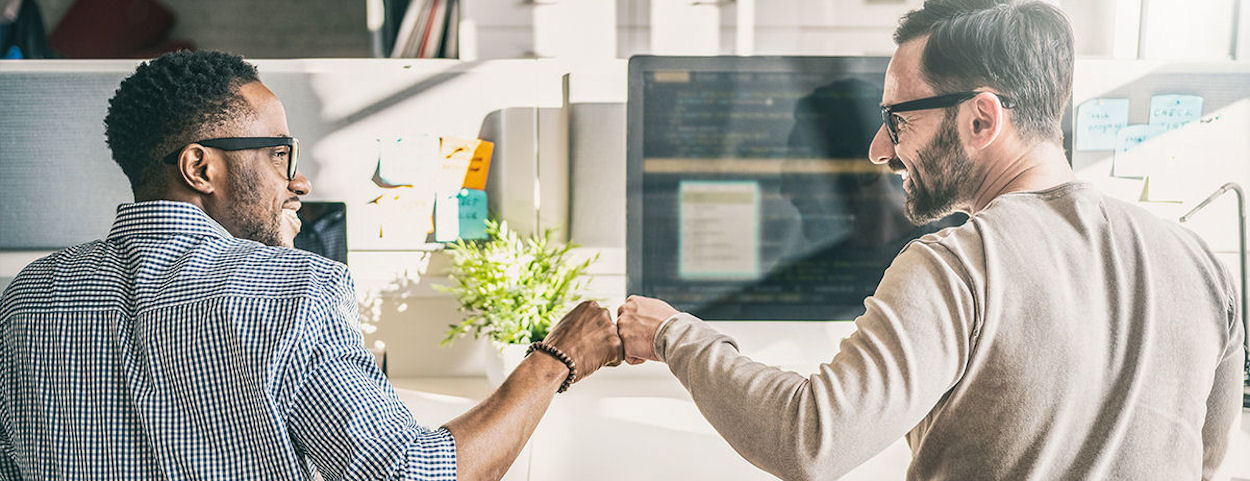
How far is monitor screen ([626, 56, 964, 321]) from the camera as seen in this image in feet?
4.25

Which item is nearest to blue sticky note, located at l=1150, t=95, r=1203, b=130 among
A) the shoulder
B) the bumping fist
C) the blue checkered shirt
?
the bumping fist

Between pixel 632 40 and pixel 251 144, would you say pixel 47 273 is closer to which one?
pixel 251 144

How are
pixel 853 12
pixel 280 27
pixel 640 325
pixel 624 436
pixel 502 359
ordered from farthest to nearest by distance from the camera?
pixel 280 27 → pixel 853 12 → pixel 502 359 → pixel 624 436 → pixel 640 325

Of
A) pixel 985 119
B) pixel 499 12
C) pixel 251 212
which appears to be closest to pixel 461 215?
pixel 499 12

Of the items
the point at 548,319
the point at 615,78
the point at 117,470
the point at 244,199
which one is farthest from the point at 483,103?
the point at 117,470

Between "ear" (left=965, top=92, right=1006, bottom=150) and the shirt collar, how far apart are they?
806 mm

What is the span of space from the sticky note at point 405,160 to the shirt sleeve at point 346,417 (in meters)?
0.71

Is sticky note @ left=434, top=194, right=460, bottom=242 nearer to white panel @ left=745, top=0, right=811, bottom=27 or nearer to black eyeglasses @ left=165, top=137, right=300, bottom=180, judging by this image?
black eyeglasses @ left=165, top=137, right=300, bottom=180

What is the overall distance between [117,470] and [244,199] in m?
0.31

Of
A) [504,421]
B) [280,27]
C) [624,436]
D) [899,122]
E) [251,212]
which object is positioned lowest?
[624,436]

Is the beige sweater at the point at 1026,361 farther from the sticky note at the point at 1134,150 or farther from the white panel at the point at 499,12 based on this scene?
the white panel at the point at 499,12

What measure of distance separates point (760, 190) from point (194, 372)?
2.80 feet

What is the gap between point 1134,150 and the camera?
1.49 m

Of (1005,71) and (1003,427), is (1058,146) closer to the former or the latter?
(1005,71)
